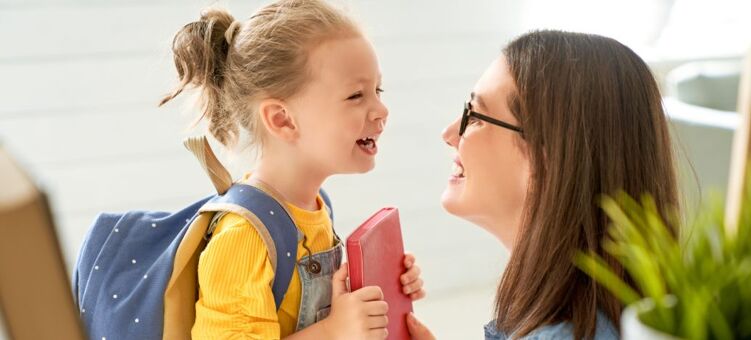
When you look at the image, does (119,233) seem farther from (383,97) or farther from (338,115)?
(383,97)

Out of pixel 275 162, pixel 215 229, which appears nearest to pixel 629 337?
pixel 215 229

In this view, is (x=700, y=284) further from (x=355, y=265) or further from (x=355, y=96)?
(x=355, y=96)

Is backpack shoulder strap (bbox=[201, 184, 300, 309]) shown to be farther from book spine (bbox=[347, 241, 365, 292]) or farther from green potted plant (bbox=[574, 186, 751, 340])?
green potted plant (bbox=[574, 186, 751, 340])

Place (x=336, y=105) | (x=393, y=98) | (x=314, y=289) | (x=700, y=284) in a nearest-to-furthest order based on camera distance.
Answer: (x=700, y=284), (x=314, y=289), (x=336, y=105), (x=393, y=98)

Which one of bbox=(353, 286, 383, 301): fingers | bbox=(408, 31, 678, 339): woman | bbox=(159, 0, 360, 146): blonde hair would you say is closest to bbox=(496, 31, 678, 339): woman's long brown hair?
bbox=(408, 31, 678, 339): woman

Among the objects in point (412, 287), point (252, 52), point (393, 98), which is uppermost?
point (252, 52)

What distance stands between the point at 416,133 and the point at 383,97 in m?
0.23

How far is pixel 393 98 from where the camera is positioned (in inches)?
141

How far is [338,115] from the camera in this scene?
1630mm

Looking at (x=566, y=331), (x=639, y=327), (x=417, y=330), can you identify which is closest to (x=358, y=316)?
(x=417, y=330)

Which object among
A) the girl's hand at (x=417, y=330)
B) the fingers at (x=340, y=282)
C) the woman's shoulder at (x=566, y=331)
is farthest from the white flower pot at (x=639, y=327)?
the girl's hand at (x=417, y=330)

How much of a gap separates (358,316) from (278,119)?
433 mm

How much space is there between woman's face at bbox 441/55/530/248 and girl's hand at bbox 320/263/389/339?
0.65 ft

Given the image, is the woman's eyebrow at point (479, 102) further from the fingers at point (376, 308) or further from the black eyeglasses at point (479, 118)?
the fingers at point (376, 308)
